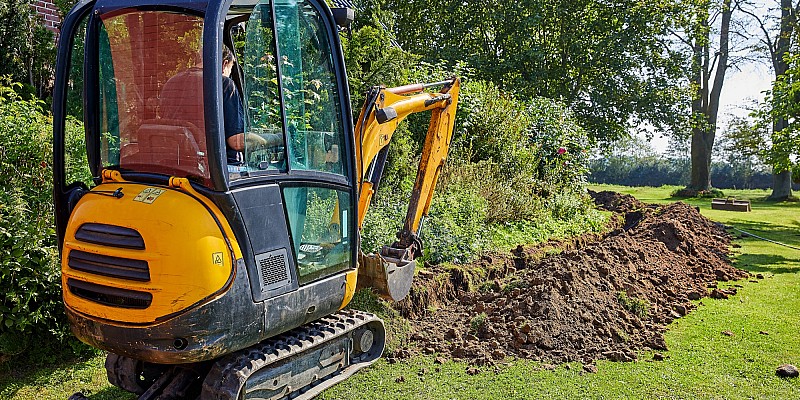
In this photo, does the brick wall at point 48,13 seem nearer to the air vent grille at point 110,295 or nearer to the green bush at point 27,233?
the green bush at point 27,233

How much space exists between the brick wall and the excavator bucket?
20.6 ft

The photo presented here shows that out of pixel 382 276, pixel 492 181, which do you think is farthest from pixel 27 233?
pixel 492 181

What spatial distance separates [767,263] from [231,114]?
9.66 metres

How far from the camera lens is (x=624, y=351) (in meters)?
5.91

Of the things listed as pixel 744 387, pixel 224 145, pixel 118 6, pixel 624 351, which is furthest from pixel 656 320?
pixel 118 6

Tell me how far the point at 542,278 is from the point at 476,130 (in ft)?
19.8

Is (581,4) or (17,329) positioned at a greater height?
(581,4)

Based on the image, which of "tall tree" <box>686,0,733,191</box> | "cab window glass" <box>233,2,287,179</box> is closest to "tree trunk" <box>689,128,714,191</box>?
"tall tree" <box>686,0,733,191</box>

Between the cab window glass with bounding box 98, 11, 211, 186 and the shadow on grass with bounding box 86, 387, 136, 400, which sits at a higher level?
the cab window glass with bounding box 98, 11, 211, 186

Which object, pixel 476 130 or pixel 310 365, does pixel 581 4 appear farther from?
pixel 310 365

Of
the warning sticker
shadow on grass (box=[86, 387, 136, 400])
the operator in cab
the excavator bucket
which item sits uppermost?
the operator in cab

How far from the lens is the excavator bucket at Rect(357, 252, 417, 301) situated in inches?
222

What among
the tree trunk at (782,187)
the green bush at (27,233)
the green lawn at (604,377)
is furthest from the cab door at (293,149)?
the tree trunk at (782,187)

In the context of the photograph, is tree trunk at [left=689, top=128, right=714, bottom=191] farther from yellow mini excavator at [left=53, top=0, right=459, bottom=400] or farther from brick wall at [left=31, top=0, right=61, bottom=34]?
yellow mini excavator at [left=53, top=0, right=459, bottom=400]
